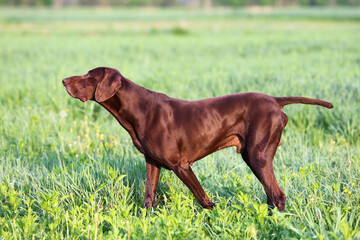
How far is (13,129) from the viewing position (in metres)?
5.13

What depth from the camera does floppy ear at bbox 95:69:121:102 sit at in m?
2.63

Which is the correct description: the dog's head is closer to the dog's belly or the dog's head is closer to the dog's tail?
the dog's belly

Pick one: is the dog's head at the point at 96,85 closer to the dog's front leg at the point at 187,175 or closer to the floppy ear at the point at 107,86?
the floppy ear at the point at 107,86

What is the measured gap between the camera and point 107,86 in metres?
2.65

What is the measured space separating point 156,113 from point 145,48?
13.5 m

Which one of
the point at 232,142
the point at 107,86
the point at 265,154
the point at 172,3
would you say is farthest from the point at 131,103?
the point at 172,3

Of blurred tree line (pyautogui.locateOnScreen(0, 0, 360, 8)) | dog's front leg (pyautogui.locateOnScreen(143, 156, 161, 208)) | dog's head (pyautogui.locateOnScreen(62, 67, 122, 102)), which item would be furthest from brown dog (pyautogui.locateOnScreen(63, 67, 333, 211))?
blurred tree line (pyautogui.locateOnScreen(0, 0, 360, 8))

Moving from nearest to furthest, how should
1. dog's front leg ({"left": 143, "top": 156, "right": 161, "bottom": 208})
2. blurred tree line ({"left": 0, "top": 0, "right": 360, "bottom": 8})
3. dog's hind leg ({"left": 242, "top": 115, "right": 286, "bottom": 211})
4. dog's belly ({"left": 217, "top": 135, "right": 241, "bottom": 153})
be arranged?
1. dog's hind leg ({"left": 242, "top": 115, "right": 286, "bottom": 211})
2. dog's belly ({"left": 217, "top": 135, "right": 241, "bottom": 153})
3. dog's front leg ({"left": 143, "top": 156, "right": 161, "bottom": 208})
4. blurred tree line ({"left": 0, "top": 0, "right": 360, "bottom": 8})

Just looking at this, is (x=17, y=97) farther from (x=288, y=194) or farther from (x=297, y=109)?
(x=288, y=194)

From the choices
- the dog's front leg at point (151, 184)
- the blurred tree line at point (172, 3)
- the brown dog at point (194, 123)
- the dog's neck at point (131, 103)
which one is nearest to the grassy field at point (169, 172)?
the dog's front leg at point (151, 184)

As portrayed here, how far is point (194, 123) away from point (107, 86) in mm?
614

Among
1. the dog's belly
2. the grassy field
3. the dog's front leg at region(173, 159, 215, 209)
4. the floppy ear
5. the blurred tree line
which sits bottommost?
the blurred tree line

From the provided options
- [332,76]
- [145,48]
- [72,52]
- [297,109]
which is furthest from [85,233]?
[145,48]

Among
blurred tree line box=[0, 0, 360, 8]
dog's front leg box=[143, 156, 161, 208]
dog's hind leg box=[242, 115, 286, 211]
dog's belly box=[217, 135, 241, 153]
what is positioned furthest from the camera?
blurred tree line box=[0, 0, 360, 8]
